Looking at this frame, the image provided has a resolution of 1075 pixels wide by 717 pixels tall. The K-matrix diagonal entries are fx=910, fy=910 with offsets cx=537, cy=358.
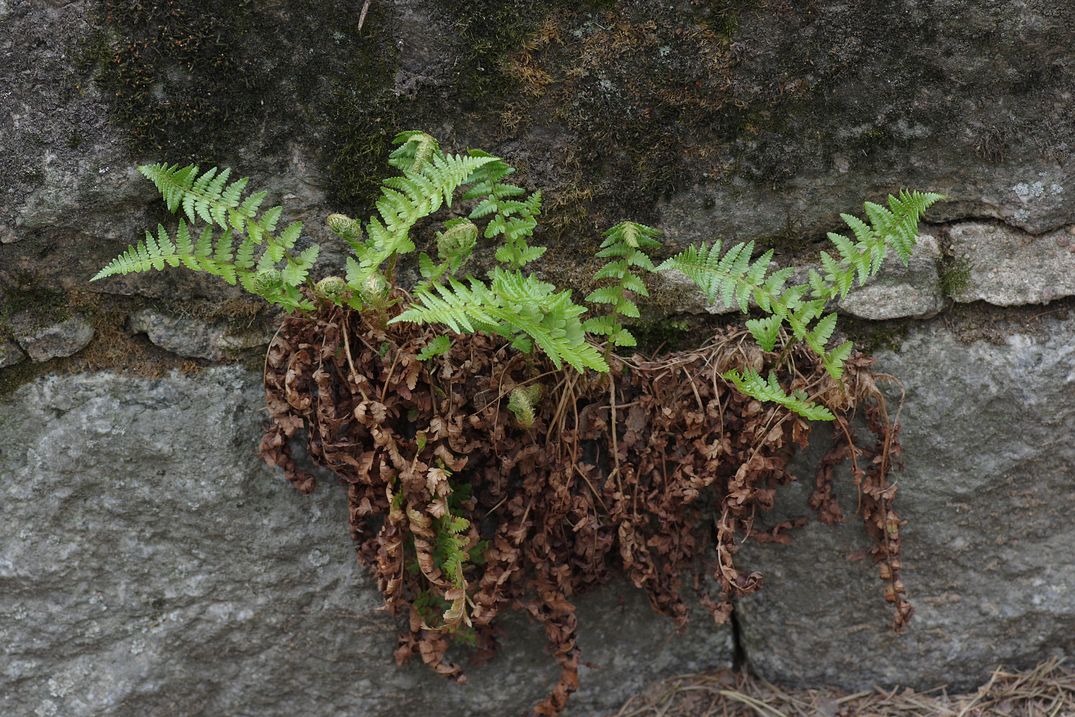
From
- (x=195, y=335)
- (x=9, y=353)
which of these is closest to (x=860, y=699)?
(x=195, y=335)

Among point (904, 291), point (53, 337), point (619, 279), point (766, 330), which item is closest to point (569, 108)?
point (619, 279)

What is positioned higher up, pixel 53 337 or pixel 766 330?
pixel 53 337

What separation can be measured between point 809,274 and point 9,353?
264cm

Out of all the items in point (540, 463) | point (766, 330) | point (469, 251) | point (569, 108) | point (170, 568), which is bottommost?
point (170, 568)

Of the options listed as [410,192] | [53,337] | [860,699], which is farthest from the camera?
[860,699]

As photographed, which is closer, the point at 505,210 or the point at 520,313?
the point at 520,313

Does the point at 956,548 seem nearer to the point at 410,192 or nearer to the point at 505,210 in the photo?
the point at 505,210

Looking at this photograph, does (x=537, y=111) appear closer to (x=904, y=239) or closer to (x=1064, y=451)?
(x=904, y=239)

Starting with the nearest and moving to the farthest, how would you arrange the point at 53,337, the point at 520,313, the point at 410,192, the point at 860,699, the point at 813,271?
the point at 520,313 < the point at 410,192 < the point at 813,271 < the point at 53,337 < the point at 860,699

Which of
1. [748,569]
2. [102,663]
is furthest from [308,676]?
[748,569]

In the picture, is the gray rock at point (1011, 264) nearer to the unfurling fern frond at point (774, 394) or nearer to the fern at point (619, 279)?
the unfurling fern frond at point (774, 394)

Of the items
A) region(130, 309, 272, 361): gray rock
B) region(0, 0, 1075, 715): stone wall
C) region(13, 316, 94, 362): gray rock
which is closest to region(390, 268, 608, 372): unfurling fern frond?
region(0, 0, 1075, 715): stone wall

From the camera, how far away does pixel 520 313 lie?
2.58m

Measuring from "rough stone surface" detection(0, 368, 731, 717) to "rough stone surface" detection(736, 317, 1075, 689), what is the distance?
145cm
